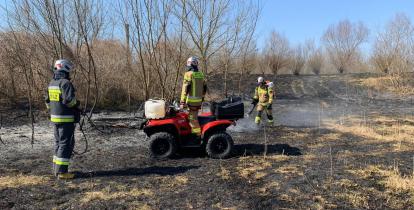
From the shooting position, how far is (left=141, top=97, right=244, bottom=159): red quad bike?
703 centimetres

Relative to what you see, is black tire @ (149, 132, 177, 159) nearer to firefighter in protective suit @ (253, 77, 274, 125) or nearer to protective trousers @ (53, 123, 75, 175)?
protective trousers @ (53, 123, 75, 175)

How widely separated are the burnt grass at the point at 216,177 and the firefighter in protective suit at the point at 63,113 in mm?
273

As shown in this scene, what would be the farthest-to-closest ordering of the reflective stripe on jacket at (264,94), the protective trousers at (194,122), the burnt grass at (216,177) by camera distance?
the reflective stripe on jacket at (264,94) < the protective trousers at (194,122) < the burnt grass at (216,177)

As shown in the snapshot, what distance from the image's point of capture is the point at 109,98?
1571 cm

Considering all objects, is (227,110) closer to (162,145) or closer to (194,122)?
(194,122)

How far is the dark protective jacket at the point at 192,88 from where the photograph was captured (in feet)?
22.7

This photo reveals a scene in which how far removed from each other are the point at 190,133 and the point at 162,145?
0.55 m

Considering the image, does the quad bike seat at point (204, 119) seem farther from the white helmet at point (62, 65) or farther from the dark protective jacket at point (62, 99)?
the white helmet at point (62, 65)

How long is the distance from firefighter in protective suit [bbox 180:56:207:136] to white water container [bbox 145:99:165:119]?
359 millimetres

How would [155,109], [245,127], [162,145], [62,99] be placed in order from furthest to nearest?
1. [245,127]
2. [162,145]
3. [155,109]
4. [62,99]

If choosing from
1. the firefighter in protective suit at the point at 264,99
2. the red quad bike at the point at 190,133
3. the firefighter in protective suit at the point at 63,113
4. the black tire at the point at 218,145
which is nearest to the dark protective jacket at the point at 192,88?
the red quad bike at the point at 190,133

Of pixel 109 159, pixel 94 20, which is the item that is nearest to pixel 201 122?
pixel 109 159

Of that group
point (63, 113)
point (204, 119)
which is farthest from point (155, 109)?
point (63, 113)

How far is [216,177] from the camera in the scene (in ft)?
19.4
